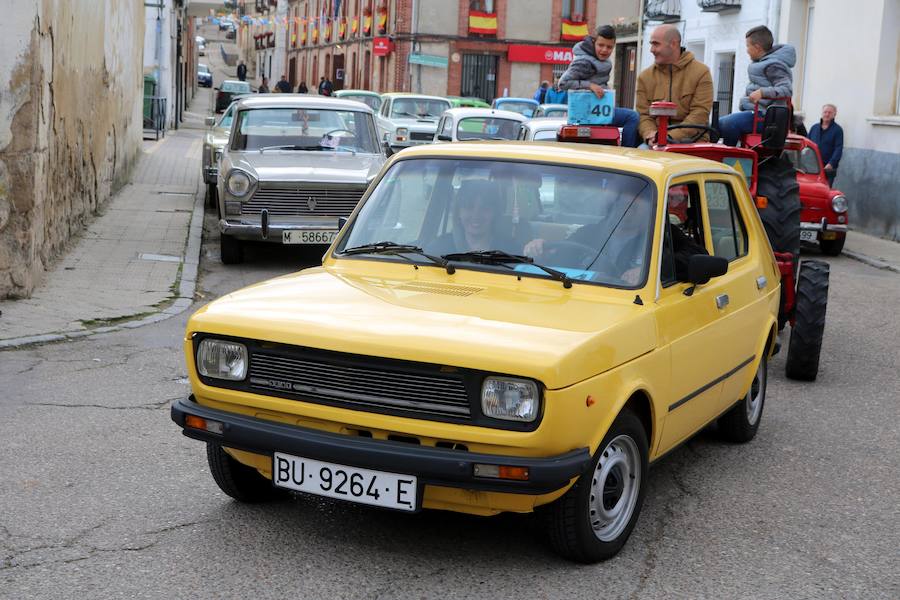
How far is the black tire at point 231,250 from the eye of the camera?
43.1 ft

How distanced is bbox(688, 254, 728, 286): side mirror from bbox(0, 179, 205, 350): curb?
17.1 ft

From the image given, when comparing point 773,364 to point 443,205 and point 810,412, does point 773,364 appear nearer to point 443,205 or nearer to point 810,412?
point 810,412

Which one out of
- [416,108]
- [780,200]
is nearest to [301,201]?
[780,200]

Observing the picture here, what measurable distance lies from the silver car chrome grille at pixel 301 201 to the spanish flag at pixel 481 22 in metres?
40.2

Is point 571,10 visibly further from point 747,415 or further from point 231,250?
point 747,415

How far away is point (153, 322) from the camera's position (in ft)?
31.9

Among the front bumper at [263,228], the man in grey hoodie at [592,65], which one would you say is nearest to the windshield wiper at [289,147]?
the front bumper at [263,228]

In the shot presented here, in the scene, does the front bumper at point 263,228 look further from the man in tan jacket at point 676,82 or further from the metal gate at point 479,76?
the metal gate at point 479,76

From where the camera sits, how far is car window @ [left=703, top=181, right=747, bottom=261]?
6137 mm

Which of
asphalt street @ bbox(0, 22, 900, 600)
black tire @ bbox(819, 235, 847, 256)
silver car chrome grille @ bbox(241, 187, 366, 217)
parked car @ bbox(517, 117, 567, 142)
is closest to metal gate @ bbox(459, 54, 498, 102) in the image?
parked car @ bbox(517, 117, 567, 142)

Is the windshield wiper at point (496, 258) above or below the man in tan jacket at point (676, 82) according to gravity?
below

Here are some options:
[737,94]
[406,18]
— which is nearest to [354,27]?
[406,18]

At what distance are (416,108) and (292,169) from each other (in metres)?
16.0

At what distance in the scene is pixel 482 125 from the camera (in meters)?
20.2
